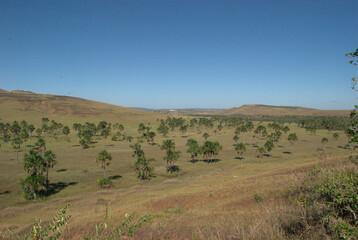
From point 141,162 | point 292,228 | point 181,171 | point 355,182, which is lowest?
point 181,171

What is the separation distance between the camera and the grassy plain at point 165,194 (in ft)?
36.6

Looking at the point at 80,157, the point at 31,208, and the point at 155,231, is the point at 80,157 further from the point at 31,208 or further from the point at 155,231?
the point at 155,231

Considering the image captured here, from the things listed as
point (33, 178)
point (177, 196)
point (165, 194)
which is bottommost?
point (33, 178)

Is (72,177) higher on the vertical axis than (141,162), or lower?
lower

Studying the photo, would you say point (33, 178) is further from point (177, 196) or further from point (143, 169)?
point (177, 196)

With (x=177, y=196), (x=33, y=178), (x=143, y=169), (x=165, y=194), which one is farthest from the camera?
(x=143, y=169)

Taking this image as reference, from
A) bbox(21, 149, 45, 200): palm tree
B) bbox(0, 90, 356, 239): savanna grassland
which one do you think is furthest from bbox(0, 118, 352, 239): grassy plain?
bbox(21, 149, 45, 200): palm tree

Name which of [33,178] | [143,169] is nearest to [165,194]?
[143,169]

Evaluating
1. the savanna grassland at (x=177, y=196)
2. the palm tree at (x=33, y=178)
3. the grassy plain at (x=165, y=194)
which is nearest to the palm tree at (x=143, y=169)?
the savanna grassland at (x=177, y=196)

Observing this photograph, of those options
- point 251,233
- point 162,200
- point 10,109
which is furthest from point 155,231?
point 10,109

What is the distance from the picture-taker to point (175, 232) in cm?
1092

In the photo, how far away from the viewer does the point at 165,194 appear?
28.2 m

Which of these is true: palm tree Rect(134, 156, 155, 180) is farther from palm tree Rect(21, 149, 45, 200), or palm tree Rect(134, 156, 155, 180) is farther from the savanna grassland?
palm tree Rect(21, 149, 45, 200)

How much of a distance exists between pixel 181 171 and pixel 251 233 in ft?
182
